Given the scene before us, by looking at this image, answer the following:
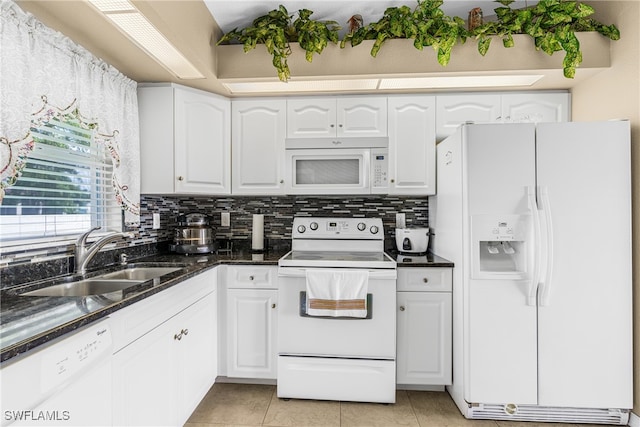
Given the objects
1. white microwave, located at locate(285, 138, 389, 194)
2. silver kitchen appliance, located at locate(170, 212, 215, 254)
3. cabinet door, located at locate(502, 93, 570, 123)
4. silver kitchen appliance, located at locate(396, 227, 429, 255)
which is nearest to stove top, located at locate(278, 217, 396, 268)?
silver kitchen appliance, located at locate(396, 227, 429, 255)

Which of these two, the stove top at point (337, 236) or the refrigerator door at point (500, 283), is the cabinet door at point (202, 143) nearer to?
the stove top at point (337, 236)

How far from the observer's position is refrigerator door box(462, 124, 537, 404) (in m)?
1.89

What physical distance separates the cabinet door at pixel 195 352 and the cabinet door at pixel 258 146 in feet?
2.97

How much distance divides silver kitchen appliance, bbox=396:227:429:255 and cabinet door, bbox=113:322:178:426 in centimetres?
173

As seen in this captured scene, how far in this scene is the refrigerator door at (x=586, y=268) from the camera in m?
1.86

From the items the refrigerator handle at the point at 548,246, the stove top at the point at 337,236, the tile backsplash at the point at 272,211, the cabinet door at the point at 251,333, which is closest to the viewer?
the refrigerator handle at the point at 548,246

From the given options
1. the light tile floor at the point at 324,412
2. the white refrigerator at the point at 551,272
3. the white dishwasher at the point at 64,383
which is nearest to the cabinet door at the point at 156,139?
the white dishwasher at the point at 64,383

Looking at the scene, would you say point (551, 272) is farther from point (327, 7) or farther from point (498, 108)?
point (327, 7)

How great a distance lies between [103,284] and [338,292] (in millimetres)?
1310

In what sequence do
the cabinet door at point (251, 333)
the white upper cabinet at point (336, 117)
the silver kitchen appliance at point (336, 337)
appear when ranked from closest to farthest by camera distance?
the silver kitchen appliance at point (336, 337) < the cabinet door at point (251, 333) < the white upper cabinet at point (336, 117)

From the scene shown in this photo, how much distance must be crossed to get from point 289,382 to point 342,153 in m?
1.63

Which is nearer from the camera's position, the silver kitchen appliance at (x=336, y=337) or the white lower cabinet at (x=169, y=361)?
the white lower cabinet at (x=169, y=361)

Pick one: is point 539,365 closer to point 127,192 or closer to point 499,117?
point 499,117

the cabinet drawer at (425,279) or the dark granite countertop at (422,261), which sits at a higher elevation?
the dark granite countertop at (422,261)
